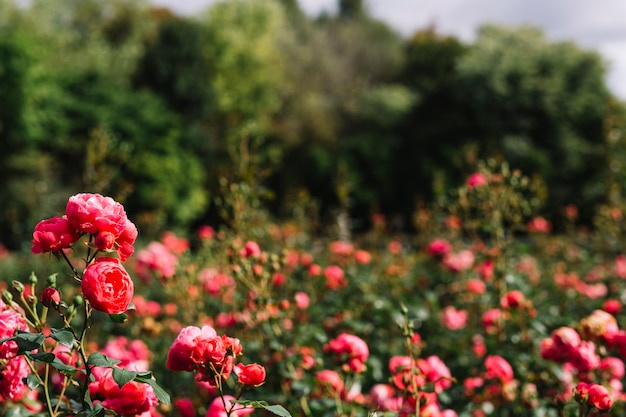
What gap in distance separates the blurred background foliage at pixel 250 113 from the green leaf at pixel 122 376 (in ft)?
33.4

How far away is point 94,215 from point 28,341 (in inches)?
10.7

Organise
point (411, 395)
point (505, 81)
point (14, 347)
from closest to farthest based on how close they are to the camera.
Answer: point (14, 347) → point (411, 395) → point (505, 81)

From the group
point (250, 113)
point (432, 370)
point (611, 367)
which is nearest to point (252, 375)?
point (432, 370)

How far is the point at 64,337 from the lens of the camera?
116 centimetres

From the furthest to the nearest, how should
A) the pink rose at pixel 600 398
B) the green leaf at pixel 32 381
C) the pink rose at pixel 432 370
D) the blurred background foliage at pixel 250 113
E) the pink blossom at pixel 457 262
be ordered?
the blurred background foliage at pixel 250 113
the pink blossom at pixel 457 262
the pink rose at pixel 432 370
the pink rose at pixel 600 398
the green leaf at pixel 32 381

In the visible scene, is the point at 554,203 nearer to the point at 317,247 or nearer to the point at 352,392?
→ the point at 317,247

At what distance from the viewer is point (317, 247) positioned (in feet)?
19.5

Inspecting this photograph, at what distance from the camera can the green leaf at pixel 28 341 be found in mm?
1128

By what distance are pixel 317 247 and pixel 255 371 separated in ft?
15.2

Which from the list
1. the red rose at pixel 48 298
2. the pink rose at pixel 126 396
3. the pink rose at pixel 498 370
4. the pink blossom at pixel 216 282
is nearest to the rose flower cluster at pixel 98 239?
the red rose at pixel 48 298

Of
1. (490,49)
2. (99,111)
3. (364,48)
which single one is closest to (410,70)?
(364,48)

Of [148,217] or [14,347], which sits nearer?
[14,347]

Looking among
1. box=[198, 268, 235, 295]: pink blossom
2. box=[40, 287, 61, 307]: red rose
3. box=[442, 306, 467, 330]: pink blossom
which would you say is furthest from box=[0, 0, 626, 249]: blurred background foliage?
box=[40, 287, 61, 307]: red rose

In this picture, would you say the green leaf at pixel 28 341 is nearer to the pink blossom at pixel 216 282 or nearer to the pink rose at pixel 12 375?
the pink rose at pixel 12 375
